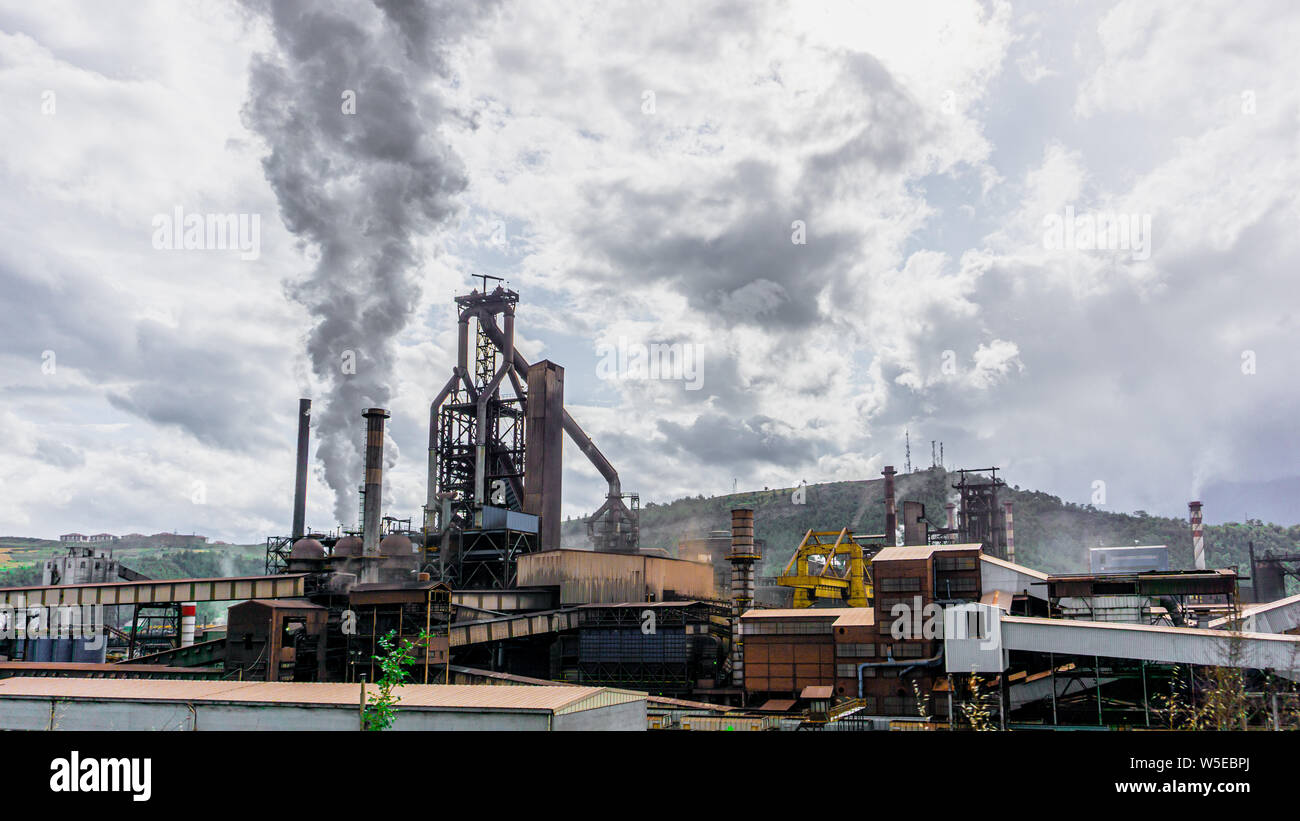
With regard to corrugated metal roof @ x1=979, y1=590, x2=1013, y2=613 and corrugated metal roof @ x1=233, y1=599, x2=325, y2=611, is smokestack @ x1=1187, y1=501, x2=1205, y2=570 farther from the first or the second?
corrugated metal roof @ x1=233, y1=599, x2=325, y2=611

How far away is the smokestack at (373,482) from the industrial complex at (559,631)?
13 centimetres

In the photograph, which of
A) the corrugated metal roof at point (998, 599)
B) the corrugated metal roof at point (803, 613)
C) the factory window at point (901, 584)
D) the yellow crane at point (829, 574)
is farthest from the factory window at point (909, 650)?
the yellow crane at point (829, 574)

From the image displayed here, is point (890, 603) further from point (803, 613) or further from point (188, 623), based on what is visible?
point (188, 623)

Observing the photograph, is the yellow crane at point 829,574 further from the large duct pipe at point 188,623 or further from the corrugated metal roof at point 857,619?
the large duct pipe at point 188,623

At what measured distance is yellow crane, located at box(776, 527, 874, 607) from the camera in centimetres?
5550

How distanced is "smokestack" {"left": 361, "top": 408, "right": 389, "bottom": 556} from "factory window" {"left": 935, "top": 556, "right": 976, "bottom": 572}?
30662 mm

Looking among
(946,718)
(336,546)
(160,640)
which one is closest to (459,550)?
(336,546)

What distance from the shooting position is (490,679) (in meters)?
39.2

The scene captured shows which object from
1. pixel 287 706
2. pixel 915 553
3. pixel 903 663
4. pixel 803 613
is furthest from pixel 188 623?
pixel 915 553

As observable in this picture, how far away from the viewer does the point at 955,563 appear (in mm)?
39906

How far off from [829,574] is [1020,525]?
88370 millimetres
